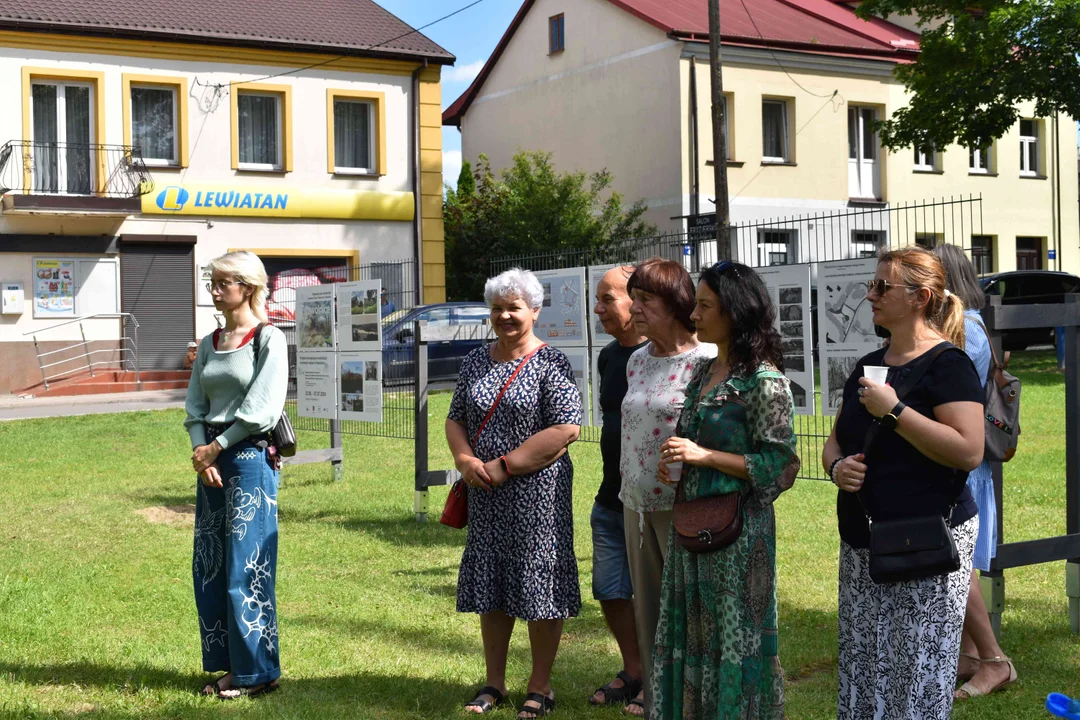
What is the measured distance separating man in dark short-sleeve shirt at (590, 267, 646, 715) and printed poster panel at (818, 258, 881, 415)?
5.65 feet

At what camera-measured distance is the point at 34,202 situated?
24125 millimetres

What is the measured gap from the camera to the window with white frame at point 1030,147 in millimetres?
35938

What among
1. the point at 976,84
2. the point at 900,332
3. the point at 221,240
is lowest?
the point at 900,332

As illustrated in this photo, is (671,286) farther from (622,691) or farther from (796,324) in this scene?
(796,324)

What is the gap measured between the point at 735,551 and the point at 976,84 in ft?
74.4

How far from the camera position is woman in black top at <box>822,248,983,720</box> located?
3871 mm

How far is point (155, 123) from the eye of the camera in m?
26.0

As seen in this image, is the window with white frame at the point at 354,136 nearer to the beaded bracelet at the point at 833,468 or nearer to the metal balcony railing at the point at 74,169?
the metal balcony railing at the point at 74,169

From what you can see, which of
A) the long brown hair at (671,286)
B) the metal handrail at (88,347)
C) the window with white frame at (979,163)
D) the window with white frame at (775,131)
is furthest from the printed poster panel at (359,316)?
the window with white frame at (979,163)

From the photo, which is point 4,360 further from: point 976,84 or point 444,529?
point 976,84

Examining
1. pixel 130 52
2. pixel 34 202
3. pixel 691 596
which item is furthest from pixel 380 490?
pixel 130 52

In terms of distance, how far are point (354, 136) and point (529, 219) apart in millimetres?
4674

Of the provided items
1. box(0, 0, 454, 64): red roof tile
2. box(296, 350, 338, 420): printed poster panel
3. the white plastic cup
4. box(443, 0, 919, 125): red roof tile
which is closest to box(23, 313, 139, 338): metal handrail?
box(0, 0, 454, 64): red roof tile

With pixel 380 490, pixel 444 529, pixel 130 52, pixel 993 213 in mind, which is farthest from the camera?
pixel 993 213
